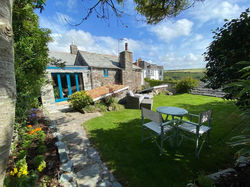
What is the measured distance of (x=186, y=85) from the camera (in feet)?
42.9

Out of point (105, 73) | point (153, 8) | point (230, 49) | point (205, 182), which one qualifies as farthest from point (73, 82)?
point (205, 182)

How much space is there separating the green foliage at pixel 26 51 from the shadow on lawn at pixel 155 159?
8.03ft

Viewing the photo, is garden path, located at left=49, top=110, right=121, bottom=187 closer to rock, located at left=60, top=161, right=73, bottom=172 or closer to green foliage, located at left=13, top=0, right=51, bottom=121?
rock, located at left=60, top=161, right=73, bottom=172

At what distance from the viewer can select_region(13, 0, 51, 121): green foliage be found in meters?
2.55

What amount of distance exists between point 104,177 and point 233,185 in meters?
2.21

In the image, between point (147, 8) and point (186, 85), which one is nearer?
point (147, 8)

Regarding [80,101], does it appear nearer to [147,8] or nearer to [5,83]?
[147,8]

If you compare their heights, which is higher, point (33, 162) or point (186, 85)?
point (186, 85)

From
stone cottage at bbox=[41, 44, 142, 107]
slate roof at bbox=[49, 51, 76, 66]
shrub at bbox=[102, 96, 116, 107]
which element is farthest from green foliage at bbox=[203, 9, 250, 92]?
slate roof at bbox=[49, 51, 76, 66]

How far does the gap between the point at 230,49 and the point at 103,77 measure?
35.0ft

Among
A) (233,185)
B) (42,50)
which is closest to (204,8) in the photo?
(233,185)

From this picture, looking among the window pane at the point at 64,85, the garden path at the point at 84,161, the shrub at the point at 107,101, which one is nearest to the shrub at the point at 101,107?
the shrub at the point at 107,101

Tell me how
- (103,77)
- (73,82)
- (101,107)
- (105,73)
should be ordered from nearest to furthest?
1. (101,107)
2. (73,82)
3. (103,77)
4. (105,73)

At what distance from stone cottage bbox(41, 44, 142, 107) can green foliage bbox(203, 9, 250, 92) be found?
6.67 metres
